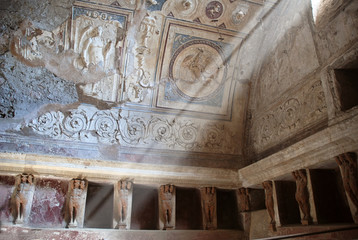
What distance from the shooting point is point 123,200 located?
6031mm

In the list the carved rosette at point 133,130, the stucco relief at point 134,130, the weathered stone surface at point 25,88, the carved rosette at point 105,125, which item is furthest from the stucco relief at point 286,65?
the weathered stone surface at point 25,88

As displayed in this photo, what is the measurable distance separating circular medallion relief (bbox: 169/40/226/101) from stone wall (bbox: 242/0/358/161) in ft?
1.79

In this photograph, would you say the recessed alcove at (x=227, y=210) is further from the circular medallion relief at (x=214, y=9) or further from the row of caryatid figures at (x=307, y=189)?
the circular medallion relief at (x=214, y=9)

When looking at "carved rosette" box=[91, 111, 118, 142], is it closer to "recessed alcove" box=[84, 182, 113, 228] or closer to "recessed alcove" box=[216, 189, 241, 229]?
"recessed alcove" box=[84, 182, 113, 228]

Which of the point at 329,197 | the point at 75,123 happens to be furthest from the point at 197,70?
the point at 329,197

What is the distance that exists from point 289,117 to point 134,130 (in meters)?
2.98

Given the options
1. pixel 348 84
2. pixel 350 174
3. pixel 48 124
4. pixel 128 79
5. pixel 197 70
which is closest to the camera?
pixel 350 174

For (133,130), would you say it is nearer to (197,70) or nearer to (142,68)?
(142,68)

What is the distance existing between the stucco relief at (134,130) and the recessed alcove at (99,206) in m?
0.90

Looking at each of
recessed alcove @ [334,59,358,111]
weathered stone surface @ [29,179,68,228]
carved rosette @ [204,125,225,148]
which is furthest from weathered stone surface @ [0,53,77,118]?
recessed alcove @ [334,59,358,111]

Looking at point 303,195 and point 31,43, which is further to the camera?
point 31,43

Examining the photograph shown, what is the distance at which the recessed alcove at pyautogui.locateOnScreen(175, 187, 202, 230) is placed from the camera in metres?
6.49

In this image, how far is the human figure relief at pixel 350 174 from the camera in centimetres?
440

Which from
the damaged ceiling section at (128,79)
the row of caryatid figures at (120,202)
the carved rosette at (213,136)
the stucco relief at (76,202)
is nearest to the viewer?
the row of caryatid figures at (120,202)
